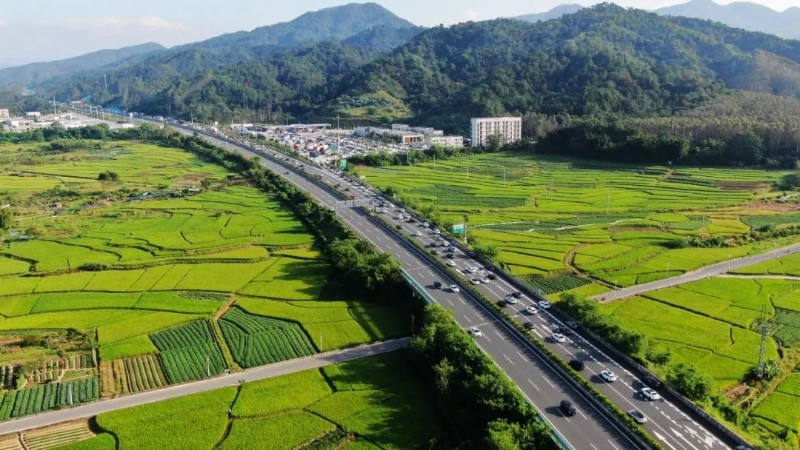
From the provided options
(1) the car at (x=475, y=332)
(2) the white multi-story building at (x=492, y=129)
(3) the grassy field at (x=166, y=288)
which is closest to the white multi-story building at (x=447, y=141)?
(2) the white multi-story building at (x=492, y=129)

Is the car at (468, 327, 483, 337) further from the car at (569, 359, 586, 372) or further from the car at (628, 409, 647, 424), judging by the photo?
the car at (628, 409, 647, 424)

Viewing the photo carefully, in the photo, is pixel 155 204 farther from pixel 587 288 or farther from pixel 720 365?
pixel 720 365

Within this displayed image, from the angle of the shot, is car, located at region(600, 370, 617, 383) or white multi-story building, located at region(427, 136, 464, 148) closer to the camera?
car, located at region(600, 370, 617, 383)

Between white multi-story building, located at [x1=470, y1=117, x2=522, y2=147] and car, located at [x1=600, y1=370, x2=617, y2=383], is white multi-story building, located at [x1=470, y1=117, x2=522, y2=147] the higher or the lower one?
the higher one

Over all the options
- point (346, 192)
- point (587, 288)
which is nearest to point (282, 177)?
point (346, 192)

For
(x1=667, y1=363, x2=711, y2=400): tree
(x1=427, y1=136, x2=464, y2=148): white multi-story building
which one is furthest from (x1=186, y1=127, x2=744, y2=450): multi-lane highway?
(x1=427, y1=136, x2=464, y2=148): white multi-story building

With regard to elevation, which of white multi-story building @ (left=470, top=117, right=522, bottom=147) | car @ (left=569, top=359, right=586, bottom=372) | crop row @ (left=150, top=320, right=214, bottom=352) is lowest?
crop row @ (left=150, top=320, right=214, bottom=352)

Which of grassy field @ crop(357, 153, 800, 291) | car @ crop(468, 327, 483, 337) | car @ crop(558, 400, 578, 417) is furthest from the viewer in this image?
grassy field @ crop(357, 153, 800, 291)

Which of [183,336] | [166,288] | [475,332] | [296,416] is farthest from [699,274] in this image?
[166,288]
